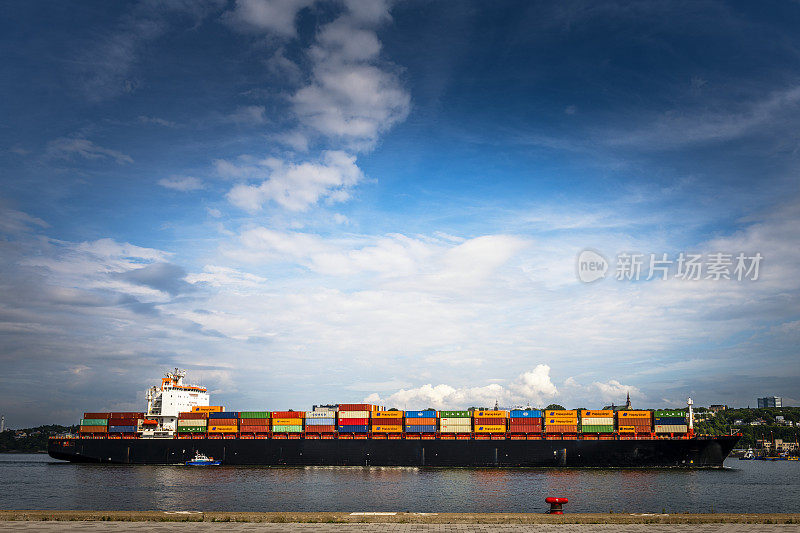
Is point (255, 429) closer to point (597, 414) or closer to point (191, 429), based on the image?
point (191, 429)

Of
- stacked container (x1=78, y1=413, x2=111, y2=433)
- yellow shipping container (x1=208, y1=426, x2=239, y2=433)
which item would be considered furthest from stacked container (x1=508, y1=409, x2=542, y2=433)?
stacked container (x1=78, y1=413, x2=111, y2=433)

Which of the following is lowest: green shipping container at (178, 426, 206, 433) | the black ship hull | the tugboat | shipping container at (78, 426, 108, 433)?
the tugboat

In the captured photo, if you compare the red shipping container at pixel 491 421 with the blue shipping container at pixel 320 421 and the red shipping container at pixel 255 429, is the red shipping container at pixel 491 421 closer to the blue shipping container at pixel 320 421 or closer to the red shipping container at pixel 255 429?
the blue shipping container at pixel 320 421

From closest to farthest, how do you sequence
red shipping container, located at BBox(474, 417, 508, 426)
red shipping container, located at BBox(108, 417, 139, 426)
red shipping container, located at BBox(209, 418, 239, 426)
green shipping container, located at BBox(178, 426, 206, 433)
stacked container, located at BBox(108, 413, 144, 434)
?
1. red shipping container, located at BBox(474, 417, 508, 426)
2. red shipping container, located at BBox(209, 418, 239, 426)
3. green shipping container, located at BBox(178, 426, 206, 433)
4. stacked container, located at BBox(108, 413, 144, 434)
5. red shipping container, located at BBox(108, 417, 139, 426)

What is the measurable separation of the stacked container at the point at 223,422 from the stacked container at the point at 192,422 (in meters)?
1.25

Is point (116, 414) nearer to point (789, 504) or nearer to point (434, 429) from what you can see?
point (434, 429)

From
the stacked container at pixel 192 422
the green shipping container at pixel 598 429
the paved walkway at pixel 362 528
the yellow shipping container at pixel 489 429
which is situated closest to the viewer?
the paved walkway at pixel 362 528

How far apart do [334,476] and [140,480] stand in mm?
22106

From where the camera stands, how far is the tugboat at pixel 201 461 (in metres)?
80.4

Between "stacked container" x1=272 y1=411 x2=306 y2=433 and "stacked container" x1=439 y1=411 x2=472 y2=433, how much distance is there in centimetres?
2097

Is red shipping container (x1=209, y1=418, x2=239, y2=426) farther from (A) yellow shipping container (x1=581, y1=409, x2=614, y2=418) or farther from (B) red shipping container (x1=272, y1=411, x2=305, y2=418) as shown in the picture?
(A) yellow shipping container (x1=581, y1=409, x2=614, y2=418)

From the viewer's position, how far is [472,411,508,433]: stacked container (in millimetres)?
77312

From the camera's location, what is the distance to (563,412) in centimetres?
7688

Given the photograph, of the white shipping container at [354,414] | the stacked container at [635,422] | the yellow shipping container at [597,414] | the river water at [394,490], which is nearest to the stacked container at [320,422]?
the white shipping container at [354,414]
